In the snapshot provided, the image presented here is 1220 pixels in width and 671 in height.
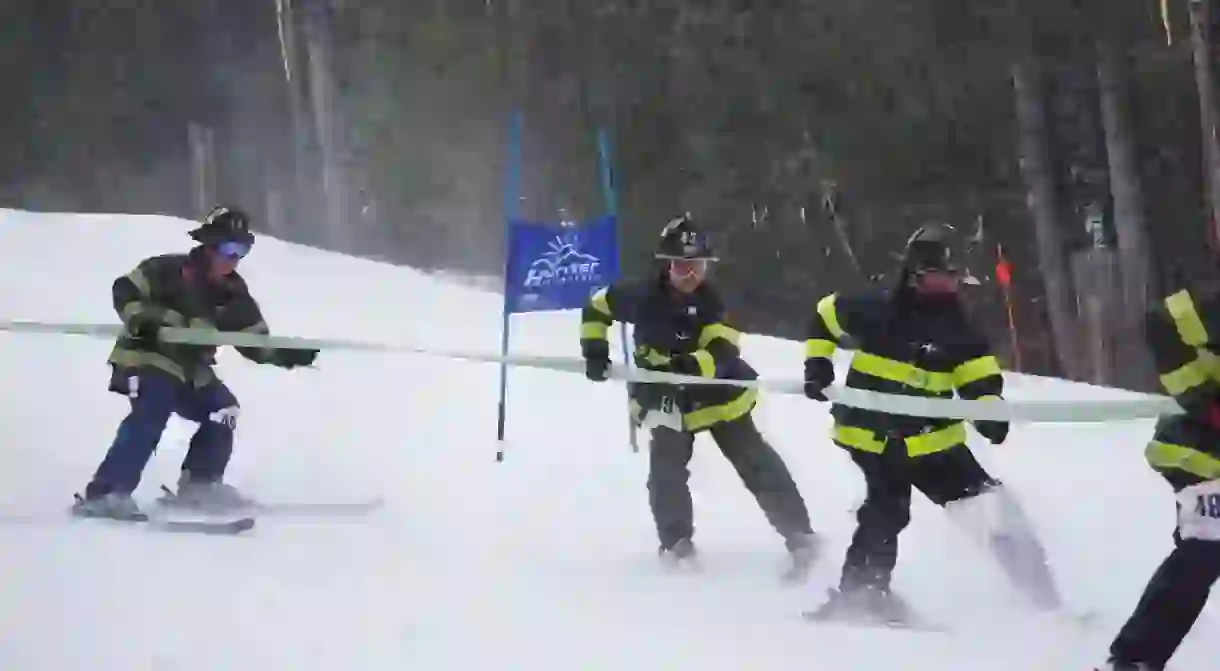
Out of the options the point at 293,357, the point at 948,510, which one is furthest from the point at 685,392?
the point at 293,357

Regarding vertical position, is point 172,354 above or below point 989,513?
above

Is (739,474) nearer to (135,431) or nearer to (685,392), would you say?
(685,392)

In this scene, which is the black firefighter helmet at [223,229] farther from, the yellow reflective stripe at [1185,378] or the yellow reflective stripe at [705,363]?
the yellow reflective stripe at [1185,378]

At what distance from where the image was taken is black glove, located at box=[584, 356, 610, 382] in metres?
4.23

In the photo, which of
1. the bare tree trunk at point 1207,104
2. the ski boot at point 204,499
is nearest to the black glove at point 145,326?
the ski boot at point 204,499

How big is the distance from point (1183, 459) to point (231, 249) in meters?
3.22

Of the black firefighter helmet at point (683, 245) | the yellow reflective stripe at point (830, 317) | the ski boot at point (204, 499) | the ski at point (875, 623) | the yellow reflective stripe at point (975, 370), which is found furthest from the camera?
the ski boot at point (204, 499)

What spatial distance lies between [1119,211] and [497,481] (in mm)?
8221

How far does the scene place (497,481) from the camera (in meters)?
5.78

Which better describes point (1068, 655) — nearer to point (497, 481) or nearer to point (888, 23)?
point (497, 481)

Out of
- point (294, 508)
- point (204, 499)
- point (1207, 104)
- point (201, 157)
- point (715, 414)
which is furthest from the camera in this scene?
point (201, 157)

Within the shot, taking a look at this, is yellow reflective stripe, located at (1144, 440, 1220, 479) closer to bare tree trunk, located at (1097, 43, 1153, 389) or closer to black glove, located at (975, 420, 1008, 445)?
black glove, located at (975, 420, 1008, 445)

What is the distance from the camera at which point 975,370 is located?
12.3 feet

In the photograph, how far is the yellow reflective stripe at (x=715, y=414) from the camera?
4316mm
